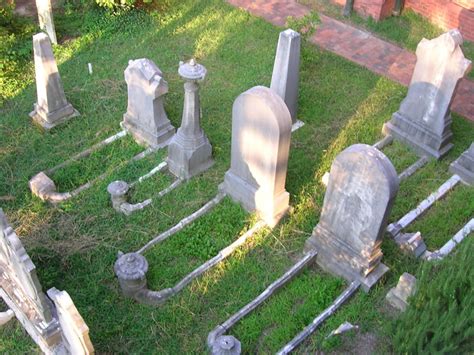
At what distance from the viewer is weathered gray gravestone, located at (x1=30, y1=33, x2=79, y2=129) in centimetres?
838

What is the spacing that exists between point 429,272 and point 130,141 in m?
4.93

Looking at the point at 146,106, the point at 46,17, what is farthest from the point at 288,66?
the point at 46,17

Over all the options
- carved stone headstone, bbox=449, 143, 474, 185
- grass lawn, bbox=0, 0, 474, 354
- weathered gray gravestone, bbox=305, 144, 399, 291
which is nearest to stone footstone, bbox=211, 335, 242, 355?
grass lawn, bbox=0, 0, 474, 354

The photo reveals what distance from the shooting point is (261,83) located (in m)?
9.91

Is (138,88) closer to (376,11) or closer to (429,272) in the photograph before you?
(429,272)

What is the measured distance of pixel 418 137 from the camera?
336 inches

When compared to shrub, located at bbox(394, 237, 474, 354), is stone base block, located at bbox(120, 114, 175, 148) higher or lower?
lower

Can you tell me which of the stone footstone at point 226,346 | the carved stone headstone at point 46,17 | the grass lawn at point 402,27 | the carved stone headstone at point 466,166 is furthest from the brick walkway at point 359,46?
the stone footstone at point 226,346

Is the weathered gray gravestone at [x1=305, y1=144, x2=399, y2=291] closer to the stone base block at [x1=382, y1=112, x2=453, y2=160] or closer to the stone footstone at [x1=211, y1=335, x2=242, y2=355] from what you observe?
the stone footstone at [x1=211, y1=335, x2=242, y2=355]

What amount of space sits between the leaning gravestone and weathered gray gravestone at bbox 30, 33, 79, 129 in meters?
3.32

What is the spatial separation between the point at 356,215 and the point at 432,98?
2.85 meters

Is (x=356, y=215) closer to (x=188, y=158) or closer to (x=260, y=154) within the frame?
(x=260, y=154)

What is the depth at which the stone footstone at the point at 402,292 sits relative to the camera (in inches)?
244

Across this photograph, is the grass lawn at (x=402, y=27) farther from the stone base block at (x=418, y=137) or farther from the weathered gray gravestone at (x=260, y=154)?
the weathered gray gravestone at (x=260, y=154)
